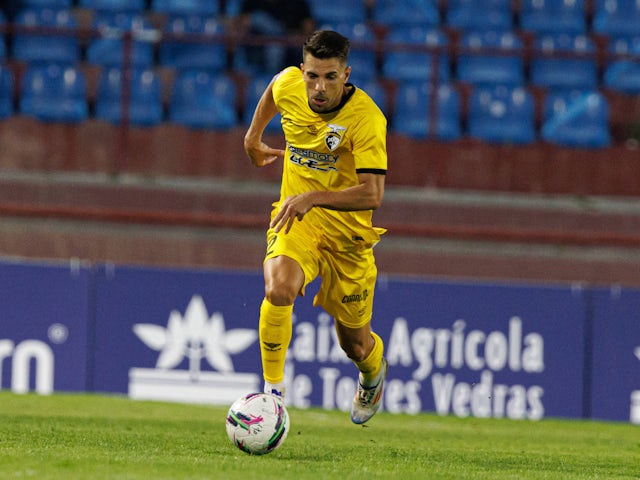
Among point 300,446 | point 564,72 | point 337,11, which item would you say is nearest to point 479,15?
point 564,72

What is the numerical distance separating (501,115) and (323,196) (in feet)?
22.9

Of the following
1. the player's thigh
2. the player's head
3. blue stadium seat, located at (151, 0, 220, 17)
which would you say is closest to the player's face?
the player's head

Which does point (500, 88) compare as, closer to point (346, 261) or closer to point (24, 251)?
point (24, 251)

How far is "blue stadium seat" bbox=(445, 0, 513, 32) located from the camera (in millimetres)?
14008

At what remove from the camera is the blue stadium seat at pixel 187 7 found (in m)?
13.6

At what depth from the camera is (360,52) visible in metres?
13.1

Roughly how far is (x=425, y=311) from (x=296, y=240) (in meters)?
4.53

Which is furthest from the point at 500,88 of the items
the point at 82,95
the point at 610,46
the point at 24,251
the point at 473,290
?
the point at 24,251

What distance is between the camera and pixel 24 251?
37.7 feet

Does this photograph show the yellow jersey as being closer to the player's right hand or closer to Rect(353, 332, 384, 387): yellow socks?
the player's right hand

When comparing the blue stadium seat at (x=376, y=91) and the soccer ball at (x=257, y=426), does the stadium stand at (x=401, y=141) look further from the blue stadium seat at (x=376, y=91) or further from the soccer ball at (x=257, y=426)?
the soccer ball at (x=257, y=426)

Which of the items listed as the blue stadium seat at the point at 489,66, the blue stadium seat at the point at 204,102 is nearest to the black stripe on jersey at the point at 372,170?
the blue stadium seat at the point at 204,102

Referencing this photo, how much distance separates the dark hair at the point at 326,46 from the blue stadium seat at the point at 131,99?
20.9 feet

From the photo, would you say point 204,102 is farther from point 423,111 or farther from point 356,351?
point 356,351
